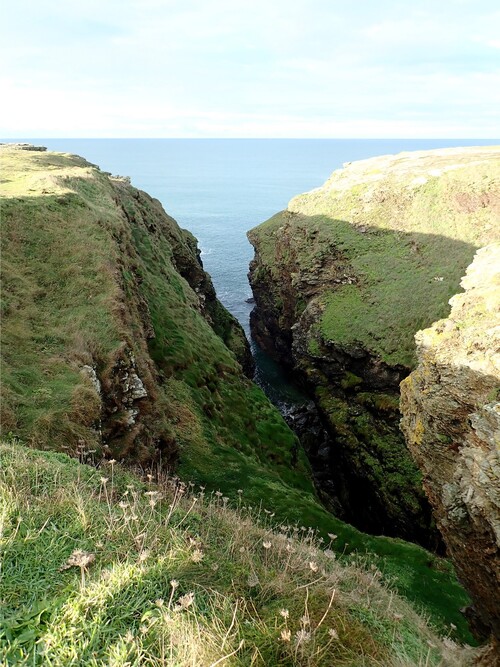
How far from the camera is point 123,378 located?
20.7 metres

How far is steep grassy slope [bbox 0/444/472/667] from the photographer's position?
5.60m

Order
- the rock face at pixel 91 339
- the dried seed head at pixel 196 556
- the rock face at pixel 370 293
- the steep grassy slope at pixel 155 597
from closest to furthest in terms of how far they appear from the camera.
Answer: the steep grassy slope at pixel 155 597 < the dried seed head at pixel 196 556 < the rock face at pixel 91 339 < the rock face at pixel 370 293

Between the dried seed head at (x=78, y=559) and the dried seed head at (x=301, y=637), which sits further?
the dried seed head at (x=78, y=559)

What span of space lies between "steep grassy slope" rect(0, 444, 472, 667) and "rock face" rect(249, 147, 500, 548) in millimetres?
32561

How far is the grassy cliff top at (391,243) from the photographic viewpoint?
50.2m

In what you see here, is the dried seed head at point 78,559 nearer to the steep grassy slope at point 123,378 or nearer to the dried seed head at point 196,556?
the dried seed head at point 196,556

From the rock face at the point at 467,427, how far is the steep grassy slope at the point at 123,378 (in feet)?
8.89

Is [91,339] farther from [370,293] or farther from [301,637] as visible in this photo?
[370,293]

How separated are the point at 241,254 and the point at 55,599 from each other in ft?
396

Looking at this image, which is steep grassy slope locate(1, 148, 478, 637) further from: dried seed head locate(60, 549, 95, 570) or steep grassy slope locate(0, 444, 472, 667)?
dried seed head locate(60, 549, 95, 570)

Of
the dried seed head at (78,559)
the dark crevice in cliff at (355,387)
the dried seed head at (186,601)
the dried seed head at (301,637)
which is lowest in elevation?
the dark crevice in cliff at (355,387)

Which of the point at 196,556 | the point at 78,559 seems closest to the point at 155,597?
the point at 196,556

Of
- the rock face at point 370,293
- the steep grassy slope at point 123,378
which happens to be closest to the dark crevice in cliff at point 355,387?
the rock face at point 370,293

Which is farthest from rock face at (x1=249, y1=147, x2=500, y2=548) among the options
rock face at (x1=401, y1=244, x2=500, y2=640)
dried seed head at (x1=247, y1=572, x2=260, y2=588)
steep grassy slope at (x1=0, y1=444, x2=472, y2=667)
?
dried seed head at (x1=247, y1=572, x2=260, y2=588)
